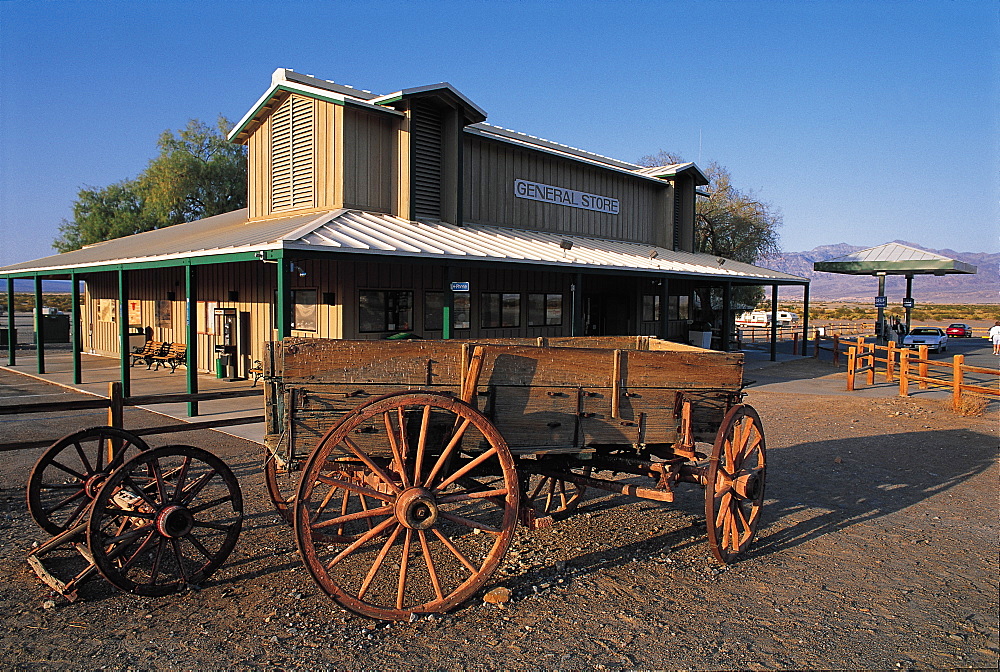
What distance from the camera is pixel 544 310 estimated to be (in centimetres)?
1811

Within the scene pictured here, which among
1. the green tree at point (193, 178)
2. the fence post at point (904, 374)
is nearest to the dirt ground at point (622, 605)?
the fence post at point (904, 374)

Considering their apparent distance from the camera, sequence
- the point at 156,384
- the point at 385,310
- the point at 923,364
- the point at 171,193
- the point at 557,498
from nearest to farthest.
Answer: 1. the point at 557,498
2. the point at 385,310
3. the point at 156,384
4. the point at 923,364
5. the point at 171,193

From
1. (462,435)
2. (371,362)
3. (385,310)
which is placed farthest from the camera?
(385,310)

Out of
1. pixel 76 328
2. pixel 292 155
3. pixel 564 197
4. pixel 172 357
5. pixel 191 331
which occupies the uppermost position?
pixel 292 155

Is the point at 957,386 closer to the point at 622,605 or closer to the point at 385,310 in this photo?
the point at 385,310

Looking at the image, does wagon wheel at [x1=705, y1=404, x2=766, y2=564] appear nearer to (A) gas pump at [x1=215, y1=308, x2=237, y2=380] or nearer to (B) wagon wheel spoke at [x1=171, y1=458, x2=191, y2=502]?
(B) wagon wheel spoke at [x1=171, y1=458, x2=191, y2=502]

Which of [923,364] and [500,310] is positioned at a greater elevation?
[500,310]

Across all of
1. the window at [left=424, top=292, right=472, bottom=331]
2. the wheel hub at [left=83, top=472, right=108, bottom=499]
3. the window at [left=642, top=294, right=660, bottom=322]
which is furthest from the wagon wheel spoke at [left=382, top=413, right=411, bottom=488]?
the window at [left=642, top=294, right=660, bottom=322]

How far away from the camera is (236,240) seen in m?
12.2

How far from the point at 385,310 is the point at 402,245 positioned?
2785mm

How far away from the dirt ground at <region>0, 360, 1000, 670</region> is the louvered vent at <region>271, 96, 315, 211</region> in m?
9.30

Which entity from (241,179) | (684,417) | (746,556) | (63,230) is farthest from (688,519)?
(63,230)

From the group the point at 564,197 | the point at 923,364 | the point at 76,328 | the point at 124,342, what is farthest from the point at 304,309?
the point at 923,364

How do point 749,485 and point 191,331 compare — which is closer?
point 749,485
